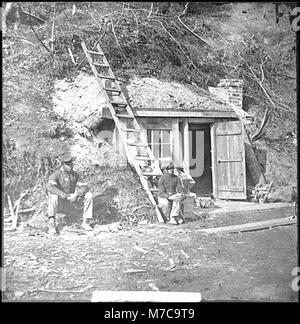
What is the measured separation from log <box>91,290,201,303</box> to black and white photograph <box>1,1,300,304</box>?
0.04 ft

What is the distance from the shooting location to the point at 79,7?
4363mm

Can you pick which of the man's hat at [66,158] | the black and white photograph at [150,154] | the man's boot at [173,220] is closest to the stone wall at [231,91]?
the black and white photograph at [150,154]

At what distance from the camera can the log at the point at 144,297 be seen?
3.98 metres

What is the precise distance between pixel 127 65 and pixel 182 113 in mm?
811

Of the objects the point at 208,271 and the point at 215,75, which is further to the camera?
the point at 215,75

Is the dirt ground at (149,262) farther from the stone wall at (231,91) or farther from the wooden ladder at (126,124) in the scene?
the stone wall at (231,91)

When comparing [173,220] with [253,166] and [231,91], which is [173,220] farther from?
[231,91]

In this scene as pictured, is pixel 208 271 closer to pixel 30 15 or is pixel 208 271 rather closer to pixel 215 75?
pixel 215 75

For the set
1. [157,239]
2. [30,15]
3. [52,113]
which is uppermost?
[30,15]

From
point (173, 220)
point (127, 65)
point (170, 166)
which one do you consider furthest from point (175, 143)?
point (127, 65)

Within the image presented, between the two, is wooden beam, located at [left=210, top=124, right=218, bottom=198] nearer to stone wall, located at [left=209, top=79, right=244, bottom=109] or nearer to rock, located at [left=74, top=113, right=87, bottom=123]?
stone wall, located at [left=209, top=79, right=244, bottom=109]

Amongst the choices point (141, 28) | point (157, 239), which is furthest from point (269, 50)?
point (157, 239)
